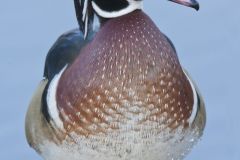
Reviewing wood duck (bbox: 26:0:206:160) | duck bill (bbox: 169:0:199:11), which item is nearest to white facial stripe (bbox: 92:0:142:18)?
wood duck (bbox: 26:0:206:160)

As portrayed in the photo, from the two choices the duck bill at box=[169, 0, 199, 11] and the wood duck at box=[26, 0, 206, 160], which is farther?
the wood duck at box=[26, 0, 206, 160]

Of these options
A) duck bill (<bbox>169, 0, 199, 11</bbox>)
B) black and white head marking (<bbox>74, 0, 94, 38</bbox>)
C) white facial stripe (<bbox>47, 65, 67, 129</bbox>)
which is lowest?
white facial stripe (<bbox>47, 65, 67, 129</bbox>)

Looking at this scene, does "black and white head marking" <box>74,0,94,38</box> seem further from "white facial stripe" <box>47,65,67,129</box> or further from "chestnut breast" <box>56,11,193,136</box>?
"white facial stripe" <box>47,65,67,129</box>

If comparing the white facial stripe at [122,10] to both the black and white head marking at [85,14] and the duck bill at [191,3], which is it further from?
the duck bill at [191,3]

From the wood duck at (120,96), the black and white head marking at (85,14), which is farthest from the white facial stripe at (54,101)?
the black and white head marking at (85,14)

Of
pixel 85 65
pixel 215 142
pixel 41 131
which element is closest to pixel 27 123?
pixel 41 131

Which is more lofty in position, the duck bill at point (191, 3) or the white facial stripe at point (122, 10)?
the duck bill at point (191, 3)

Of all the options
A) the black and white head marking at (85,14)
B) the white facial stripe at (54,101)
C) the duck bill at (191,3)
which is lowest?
the white facial stripe at (54,101)

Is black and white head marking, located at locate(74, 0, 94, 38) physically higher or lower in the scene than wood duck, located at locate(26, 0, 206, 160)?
higher

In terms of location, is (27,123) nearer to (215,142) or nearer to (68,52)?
(68,52)
